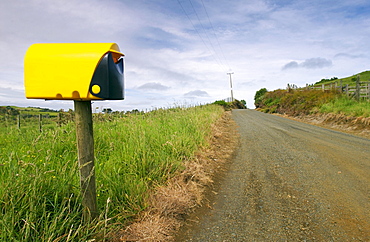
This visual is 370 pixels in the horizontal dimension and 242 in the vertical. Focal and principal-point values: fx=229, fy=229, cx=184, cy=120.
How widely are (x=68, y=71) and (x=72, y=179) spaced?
1237 millimetres

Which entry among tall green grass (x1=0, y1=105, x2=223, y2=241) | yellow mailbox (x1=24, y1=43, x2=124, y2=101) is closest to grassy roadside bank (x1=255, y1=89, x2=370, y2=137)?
tall green grass (x1=0, y1=105, x2=223, y2=241)

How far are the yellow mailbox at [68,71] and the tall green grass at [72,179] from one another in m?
0.62

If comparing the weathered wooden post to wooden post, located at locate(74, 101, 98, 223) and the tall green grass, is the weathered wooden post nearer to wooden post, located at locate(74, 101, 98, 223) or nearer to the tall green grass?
wooden post, located at locate(74, 101, 98, 223)

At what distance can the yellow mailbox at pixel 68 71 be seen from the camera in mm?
1761

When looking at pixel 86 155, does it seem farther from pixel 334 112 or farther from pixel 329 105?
pixel 329 105

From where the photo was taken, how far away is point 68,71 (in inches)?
69.4

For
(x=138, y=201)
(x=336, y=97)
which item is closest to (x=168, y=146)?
(x=138, y=201)

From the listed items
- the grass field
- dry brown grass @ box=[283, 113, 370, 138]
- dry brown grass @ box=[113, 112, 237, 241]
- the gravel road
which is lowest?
the gravel road

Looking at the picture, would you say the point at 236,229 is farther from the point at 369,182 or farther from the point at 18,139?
the point at 18,139

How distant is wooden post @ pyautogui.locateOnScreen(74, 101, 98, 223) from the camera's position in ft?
6.61

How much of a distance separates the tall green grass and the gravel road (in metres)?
0.82

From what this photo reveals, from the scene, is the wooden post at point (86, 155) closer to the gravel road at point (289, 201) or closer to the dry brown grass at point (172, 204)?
the dry brown grass at point (172, 204)

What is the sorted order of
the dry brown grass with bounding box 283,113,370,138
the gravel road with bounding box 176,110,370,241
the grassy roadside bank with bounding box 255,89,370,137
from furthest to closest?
the grassy roadside bank with bounding box 255,89,370,137, the dry brown grass with bounding box 283,113,370,138, the gravel road with bounding box 176,110,370,241

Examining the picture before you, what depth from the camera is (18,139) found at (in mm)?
5039
